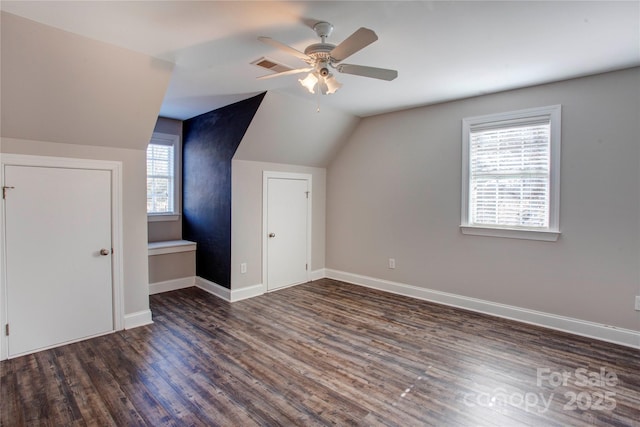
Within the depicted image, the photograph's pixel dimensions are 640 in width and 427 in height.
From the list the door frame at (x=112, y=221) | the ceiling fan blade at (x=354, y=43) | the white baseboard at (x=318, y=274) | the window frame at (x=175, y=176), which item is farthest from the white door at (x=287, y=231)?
the ceiling fan blade at (x=354, y=43)

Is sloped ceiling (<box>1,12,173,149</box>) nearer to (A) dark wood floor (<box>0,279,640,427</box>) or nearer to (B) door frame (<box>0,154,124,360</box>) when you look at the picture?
(B) door frame (<box>0,154,124,360</box>)

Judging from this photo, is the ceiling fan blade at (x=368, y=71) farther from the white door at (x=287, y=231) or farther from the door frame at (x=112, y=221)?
the white door at (x=287, y=231)

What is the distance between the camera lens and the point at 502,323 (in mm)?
3598

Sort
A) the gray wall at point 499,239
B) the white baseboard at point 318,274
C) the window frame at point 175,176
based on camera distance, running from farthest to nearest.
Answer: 1. the white baseboard at point 318,274
2. the window frame at point 175,176
3. the gray wall at point 499,239

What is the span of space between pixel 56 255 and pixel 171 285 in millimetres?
1934

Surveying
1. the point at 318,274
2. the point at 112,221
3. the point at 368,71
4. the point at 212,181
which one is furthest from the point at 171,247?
the point at 368,71

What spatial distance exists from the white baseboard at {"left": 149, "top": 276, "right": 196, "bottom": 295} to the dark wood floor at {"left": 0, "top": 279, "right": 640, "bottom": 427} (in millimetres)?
975

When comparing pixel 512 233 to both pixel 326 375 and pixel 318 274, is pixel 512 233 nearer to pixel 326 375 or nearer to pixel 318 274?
pixel 326 375

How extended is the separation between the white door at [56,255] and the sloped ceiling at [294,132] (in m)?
1.73

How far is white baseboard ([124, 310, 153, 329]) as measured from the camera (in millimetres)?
3420

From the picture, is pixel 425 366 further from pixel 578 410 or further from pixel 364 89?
pixel 364 89

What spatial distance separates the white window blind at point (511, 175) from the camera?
350 cm

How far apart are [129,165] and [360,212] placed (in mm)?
3194

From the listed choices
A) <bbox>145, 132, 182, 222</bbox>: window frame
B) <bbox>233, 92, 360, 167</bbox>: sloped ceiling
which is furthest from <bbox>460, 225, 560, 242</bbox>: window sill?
<bbox>145, 132, 182, 222</bbox>: window frame
